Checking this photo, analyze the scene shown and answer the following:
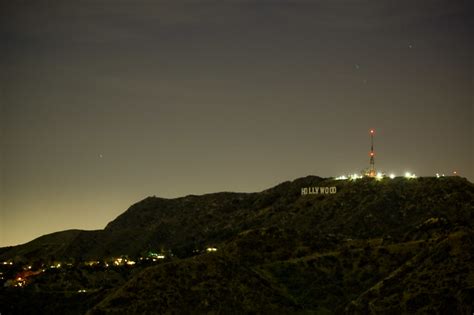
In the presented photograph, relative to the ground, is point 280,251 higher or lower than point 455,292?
higher

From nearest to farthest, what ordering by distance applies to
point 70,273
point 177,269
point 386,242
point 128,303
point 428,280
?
1. point 428,280
2. point 128,303
3. point 177,269
4. point 386,242
5. point 70,273

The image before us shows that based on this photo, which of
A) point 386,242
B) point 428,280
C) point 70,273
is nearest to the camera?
point 428,280

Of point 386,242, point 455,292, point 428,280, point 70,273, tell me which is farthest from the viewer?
point 70,273

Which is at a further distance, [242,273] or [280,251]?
[280,251]

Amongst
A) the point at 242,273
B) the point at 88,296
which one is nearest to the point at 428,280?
the point at 242,273

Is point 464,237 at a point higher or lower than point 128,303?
higher

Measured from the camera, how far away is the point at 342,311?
398 feet

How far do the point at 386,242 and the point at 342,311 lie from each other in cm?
3693

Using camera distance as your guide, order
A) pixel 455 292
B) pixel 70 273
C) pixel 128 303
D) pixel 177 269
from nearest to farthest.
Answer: pixel 455 292 < pixel 128 303 < pixel 177 269 < pixel 70 273

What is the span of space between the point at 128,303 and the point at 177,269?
13.8 metres

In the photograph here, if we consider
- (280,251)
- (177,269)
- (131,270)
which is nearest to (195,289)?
(177,269)

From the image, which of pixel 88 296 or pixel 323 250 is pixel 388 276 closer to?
pixel 323 250

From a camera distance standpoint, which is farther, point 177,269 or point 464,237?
point 177,269

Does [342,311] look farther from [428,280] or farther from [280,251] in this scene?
[280,251]
